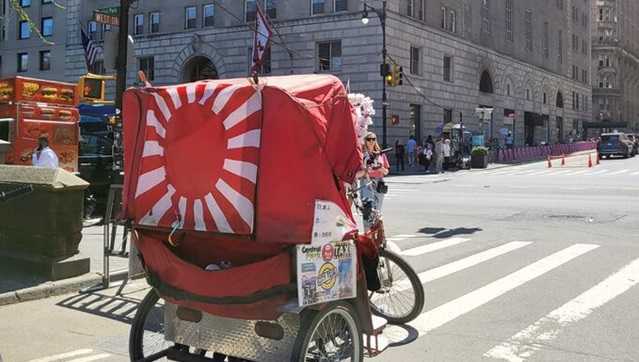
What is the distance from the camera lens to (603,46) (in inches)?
4532

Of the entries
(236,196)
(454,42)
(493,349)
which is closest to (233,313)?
(236,196)

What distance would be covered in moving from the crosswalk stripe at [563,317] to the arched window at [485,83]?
4863 centimetres

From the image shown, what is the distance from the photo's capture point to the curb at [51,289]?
7.12 m

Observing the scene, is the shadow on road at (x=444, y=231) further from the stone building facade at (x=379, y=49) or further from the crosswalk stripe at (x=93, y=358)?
the stone building facade at (x=379, y=49)

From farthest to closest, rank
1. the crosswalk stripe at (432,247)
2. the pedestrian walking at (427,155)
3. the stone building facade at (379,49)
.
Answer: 1. the stone building facade at (379,49)
2. the pedestrian walking at (427,155)
3. the crosswalk stripe at (432,247)

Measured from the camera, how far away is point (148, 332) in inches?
192

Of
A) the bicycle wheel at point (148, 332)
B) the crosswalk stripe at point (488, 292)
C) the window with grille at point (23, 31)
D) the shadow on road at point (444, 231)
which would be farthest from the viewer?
the window with grille at point (23, 31)

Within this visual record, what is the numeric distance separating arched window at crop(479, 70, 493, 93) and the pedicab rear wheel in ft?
175

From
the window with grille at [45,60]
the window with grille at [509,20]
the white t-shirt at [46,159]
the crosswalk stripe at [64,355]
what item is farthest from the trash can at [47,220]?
the window with grille at [509,20]

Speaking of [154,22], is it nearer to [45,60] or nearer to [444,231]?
[45,60]

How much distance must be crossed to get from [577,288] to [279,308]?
5.09 meters

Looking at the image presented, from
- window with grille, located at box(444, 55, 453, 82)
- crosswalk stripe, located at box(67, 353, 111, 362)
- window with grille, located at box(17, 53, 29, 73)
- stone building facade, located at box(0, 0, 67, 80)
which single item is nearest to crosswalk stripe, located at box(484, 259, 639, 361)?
crosswalk stripe, located at box(67, 353, 111, 362)

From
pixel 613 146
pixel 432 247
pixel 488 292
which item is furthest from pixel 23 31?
pixel 488 292

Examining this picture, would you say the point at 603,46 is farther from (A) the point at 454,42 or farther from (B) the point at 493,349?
(B) the point at 493,349
